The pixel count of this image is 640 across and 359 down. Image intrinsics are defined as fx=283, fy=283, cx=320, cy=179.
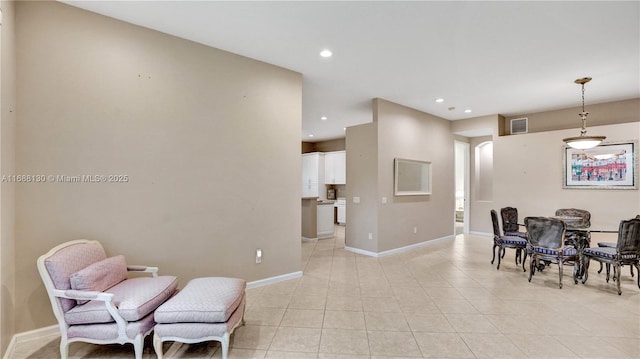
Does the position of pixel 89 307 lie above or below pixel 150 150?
below

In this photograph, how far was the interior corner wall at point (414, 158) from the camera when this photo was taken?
5.52 m

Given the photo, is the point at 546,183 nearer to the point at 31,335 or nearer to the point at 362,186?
the point at 362,186

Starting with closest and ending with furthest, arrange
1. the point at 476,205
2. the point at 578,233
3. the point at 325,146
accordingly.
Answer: the point at 578,233
the point at 476,205
the point at 325,146

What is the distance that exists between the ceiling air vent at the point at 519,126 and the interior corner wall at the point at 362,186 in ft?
12.2

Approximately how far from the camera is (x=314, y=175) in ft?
34.2

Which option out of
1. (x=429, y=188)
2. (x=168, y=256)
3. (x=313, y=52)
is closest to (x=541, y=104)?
(x=429, y=188)

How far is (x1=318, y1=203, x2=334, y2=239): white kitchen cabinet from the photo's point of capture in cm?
723

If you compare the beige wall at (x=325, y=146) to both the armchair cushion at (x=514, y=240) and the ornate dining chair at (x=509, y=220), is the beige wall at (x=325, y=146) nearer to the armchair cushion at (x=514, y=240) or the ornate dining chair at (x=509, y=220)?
the ornate dining chair at (x=509, y=220)

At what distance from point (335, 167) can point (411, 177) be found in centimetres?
430

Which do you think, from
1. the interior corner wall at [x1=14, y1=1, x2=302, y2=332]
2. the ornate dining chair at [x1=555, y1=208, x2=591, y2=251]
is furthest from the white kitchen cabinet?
the ornate dining chair at [x1=555, y1=208, x2=591, y2=251]

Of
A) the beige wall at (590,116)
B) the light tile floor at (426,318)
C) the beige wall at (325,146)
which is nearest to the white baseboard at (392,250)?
the light tile floor at (426,318)

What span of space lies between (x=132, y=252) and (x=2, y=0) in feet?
7.55

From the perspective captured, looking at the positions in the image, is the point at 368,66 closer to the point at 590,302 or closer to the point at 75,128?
the point at 75,128

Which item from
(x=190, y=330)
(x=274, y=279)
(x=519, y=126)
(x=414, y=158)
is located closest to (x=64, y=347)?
(x=190, y=330)
